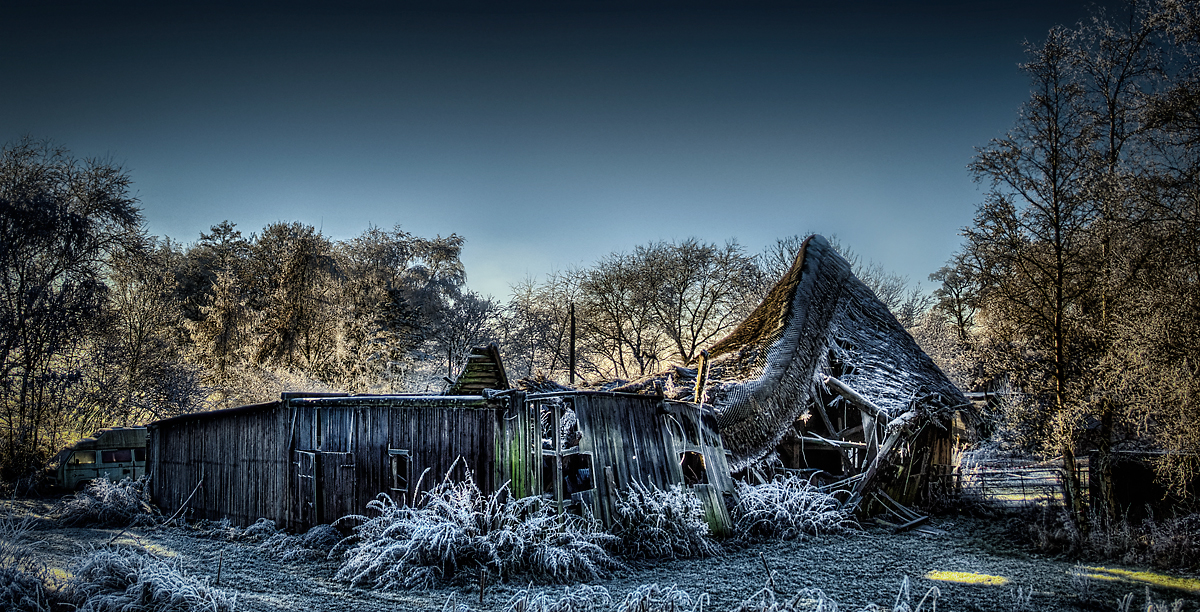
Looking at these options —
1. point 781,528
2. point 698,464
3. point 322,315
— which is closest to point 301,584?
point 698,464

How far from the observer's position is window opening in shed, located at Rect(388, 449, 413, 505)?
28.8 ft

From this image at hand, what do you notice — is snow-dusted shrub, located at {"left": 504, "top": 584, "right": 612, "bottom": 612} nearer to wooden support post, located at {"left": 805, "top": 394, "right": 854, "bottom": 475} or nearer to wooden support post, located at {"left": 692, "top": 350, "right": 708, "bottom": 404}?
wooden support post, located at {"left": 692, "top": 350, "right": 708, "bottom": 404}

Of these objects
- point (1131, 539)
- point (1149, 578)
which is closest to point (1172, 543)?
point (1131, 539)

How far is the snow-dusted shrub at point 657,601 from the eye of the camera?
6000 mm

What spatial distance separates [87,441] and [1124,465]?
1845cm

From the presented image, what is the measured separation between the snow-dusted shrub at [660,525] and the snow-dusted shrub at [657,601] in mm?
2088

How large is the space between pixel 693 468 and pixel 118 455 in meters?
11.9

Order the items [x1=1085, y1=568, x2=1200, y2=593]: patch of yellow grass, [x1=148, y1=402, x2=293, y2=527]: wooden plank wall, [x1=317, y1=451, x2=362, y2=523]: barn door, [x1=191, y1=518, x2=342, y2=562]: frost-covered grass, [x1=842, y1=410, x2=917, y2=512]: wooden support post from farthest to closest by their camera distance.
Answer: [x1=842, y1=410, x2=917, y2=512]: wooden support post, [x1=148, y1=402, x2=293, y2=527]: wooden plank wall, [x1=317, y1=451, x2=362, y2=523]: barn door, [x1=191, y1=518, x2=342, y2=562]: frost-covered grass, [x1=1085, y1=568, x2=1200, y2=593]: patch of yellow grass

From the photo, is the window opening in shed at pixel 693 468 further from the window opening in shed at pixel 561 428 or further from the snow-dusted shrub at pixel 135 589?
the snow-dusted shrub at pixel 135 589

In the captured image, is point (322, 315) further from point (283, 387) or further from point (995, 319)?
point (995, 319)

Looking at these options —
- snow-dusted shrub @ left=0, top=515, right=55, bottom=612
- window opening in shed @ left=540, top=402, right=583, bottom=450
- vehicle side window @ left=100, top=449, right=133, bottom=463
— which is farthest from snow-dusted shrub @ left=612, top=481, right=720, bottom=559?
vehicle side window @ left=100, top=449, right=133, bottom=463

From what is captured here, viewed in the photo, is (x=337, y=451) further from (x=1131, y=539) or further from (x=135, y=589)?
(x=1131, y=539)

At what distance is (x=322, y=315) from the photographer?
2672cm

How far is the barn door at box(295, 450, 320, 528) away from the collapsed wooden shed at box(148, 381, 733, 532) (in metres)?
0.01
